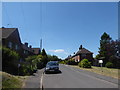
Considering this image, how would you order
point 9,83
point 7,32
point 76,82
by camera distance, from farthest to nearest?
point 7,32 → point 76,82 → point 9,83

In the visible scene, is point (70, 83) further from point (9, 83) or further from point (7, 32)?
point (7, 32)

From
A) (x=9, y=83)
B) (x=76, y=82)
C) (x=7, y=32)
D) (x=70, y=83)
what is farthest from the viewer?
(x=7, y=32)

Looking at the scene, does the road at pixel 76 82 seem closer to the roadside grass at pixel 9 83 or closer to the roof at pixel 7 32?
the roadside grass at pixel 9 83

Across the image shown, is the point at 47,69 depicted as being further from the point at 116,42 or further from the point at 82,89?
the point at 116,42

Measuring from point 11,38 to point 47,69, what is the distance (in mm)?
14129

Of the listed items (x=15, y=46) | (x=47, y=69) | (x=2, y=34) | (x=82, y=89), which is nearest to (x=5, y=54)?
(x=47, y=69)

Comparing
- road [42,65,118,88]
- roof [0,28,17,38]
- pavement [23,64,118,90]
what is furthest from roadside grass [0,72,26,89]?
roof [0,28,17,38]

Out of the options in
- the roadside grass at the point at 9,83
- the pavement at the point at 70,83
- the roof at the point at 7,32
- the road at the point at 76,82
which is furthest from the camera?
the roof at the point at 7,32

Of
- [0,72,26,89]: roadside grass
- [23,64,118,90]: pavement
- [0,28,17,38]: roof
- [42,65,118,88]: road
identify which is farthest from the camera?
[0,28,17,38]: roof

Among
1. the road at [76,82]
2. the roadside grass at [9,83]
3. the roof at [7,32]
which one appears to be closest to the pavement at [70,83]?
the road at [76,82]

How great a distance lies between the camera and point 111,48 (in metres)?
44.3

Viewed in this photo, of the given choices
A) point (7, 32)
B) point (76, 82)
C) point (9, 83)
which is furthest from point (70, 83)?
point (7, 32)

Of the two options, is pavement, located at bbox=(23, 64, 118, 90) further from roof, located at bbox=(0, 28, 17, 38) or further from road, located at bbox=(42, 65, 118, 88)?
roof, located at bbox=(0, 28, 17, 38)

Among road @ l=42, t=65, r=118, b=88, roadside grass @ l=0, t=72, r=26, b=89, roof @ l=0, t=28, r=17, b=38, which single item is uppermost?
roof @ l=0, t=28, r=17, b=38
